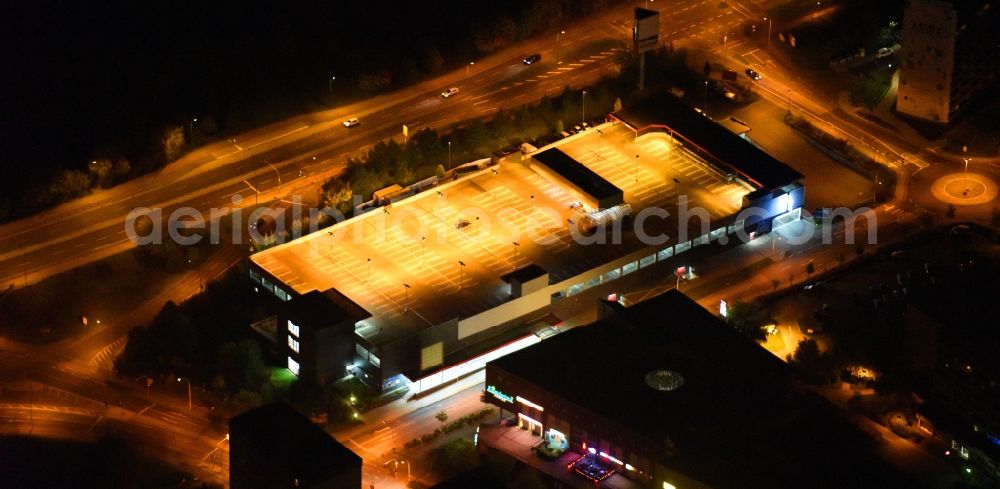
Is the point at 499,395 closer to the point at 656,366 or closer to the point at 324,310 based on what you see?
the point at 656,366

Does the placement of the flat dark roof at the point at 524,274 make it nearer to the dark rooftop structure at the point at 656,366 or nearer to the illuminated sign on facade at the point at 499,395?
the dark rooftop structure at the point at 656,366

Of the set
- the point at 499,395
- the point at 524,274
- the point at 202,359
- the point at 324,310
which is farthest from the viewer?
the point at 524,274

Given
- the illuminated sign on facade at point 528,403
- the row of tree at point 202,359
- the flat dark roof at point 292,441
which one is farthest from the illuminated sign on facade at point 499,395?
the row of tree at point 202,359

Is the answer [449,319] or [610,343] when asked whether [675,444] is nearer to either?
[610,343]

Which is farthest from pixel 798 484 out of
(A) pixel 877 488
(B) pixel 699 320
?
(B) pixel 699 320

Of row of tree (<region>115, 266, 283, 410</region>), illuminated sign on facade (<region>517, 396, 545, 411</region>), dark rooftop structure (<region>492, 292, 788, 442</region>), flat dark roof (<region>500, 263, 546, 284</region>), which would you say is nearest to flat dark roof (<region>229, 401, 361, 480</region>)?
row of tree (<region>115, 266, 283, 410</region>)

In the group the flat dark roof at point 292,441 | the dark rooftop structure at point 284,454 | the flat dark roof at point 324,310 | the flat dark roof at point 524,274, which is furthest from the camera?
the flat dark roof at point 524,274

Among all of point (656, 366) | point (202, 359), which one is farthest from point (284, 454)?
point (656, 366)
